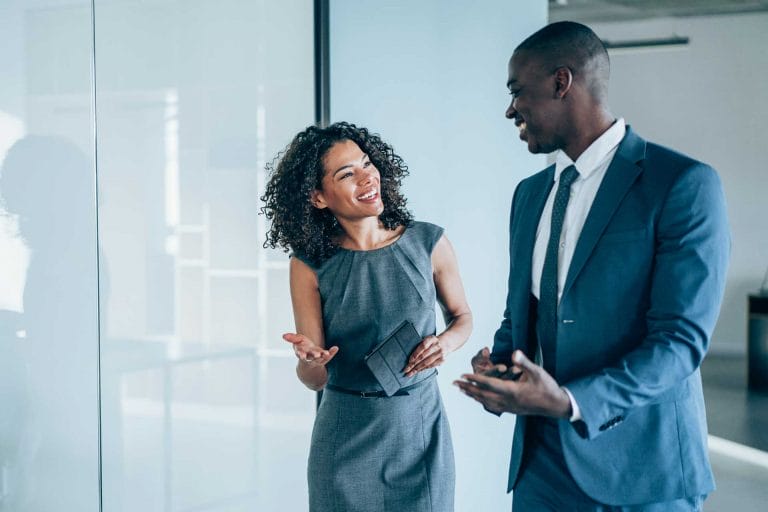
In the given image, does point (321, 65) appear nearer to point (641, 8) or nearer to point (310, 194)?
point (310, 194)

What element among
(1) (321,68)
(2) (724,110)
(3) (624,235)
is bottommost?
(3) (624,235)

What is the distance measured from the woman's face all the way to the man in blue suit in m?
0.55

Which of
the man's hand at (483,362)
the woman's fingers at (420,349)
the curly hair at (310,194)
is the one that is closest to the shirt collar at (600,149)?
the man's hand at (483,362)

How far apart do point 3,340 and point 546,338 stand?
145 cm

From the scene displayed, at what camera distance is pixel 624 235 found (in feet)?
5.03

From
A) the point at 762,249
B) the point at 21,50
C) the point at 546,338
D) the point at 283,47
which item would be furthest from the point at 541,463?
the point at 762,249

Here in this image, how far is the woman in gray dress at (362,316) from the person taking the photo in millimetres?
2115

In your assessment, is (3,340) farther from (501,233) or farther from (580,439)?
(501,233)

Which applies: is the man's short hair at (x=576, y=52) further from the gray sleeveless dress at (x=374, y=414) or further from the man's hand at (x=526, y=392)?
the gray sleeveless dress at (x=374, y=414)

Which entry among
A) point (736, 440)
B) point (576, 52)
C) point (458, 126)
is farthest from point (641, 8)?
point (576, 52)

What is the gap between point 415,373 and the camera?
6.93 ft

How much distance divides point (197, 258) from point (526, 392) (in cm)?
173

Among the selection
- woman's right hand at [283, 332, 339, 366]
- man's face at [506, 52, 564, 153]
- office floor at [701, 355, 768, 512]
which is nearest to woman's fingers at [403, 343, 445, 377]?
woman's right hand at [283, 332, 339, 366]

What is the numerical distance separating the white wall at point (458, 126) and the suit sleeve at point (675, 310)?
206 centimetres
